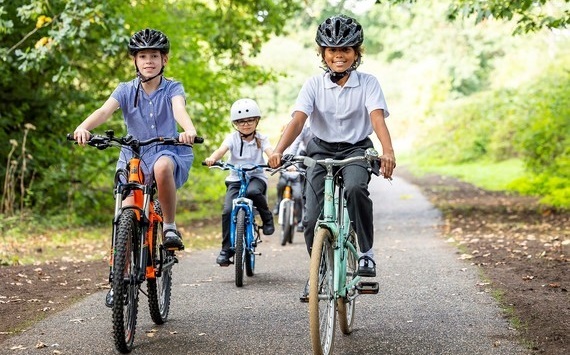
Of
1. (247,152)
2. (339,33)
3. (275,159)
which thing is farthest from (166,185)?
(247,152)

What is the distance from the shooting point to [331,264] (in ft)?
18.4

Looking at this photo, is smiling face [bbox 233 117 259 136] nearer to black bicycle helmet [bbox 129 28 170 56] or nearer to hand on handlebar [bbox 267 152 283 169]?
black bicycle helmet [bbox 129 28 170 56]

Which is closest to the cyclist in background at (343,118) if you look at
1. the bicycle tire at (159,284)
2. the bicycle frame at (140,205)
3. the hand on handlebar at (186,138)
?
the hand on handlebar at (186,138)

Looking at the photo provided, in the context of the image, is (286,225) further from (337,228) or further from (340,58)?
(337,228)

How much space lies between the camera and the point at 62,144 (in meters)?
17.5

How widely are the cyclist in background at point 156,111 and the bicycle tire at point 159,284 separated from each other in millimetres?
64

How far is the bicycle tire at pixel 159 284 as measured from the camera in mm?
6535

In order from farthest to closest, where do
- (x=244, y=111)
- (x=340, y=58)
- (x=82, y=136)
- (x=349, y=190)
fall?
(x=244, y=111) < (x=340, y=58) < (x=349, y=190) < (x=82, y=136)

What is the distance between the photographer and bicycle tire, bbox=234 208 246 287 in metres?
8.78

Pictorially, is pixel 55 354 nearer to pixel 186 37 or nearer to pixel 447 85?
pixel 186 37

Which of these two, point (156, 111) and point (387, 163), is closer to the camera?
point (387, 163)

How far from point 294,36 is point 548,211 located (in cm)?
4818

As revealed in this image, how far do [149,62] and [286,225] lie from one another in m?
6.43

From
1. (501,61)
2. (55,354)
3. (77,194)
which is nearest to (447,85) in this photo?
(501,61)
